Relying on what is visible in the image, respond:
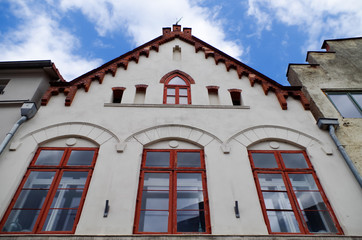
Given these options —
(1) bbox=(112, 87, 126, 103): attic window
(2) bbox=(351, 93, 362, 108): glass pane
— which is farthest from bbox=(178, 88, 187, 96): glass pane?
(2) bbox=(351, 93, 362, 108): glass pane

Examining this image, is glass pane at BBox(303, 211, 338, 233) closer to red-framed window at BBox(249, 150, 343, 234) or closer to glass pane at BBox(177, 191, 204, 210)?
red-framed window at BBox(249, 150, 343, 234)

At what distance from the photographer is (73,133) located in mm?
7656

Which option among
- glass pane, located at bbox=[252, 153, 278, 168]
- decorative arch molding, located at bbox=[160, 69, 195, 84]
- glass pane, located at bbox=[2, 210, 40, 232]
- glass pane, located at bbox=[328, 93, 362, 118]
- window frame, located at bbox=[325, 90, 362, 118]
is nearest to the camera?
glass pane, located at bbox=[2, 210, 40, 232]

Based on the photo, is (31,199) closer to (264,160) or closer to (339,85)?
(264,160)

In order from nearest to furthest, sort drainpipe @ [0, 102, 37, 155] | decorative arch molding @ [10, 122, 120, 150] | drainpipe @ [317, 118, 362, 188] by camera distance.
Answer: drainpipe @ [317, 118, 362, 188]
drainpipe @ [0, 102, 37, 155]
decorative arch molding @ [10, 122, 120, 150]

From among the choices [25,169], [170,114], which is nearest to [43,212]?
[25,169]

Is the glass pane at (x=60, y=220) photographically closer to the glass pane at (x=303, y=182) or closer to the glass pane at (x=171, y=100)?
the glass pane at (x=171, y=100)

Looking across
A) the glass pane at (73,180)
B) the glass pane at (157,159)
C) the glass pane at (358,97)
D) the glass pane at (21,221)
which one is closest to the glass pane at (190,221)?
the glass pane at (157,159)

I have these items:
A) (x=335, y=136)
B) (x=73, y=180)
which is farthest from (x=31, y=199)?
(x=335, y=136)

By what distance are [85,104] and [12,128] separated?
2.14 metres

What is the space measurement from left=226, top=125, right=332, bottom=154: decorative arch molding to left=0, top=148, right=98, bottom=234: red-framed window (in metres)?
4.04

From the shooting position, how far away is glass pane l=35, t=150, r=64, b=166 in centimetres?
704

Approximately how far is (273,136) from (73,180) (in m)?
5.60

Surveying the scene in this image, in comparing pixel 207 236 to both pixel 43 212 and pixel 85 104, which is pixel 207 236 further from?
pixel 85 104
